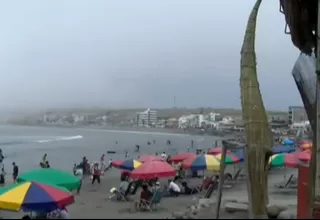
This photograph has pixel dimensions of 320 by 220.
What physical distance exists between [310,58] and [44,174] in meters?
6.97

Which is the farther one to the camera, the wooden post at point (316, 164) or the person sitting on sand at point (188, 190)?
the person sitting on sand at point (188, 190)

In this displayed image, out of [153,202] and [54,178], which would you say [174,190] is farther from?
[54,178]

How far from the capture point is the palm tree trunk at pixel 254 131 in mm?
8680

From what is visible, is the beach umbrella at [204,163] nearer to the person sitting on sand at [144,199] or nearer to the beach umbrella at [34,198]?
the person sitting on sand at [144,199]

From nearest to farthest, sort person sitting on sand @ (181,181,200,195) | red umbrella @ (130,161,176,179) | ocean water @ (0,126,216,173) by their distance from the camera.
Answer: red umbrella @ (130,161,176,179), person sitting on sand @ (181,181,200,195), ocean water @ (0,126,216,173)

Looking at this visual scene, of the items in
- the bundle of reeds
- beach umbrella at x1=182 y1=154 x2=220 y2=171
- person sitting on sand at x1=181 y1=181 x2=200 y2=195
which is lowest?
person sitting on sand at x1=181 y1=181 x2=200 y2=195

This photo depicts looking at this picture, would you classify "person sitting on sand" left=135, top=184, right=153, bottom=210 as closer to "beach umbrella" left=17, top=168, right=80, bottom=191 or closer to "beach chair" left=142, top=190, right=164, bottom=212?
"beach chair" left=142, top=190, right=164, bottom=212

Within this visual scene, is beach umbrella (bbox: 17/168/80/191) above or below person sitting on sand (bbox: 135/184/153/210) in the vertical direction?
above

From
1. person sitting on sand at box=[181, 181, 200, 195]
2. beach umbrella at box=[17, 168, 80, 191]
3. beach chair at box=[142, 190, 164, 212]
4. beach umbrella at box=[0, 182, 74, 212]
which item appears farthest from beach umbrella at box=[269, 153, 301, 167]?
beach umbrella at box=[0, 182, 74, 212]

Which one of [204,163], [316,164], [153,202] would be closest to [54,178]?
[153,202]

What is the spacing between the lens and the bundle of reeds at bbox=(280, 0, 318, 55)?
34.8 ft

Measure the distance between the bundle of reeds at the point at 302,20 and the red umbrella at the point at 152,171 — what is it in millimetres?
7083

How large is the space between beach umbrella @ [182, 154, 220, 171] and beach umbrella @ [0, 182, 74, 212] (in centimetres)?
1098

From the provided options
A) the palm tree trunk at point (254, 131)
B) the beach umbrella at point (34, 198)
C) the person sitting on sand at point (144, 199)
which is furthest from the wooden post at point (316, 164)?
the person sitting on sand at point (144, 199)
